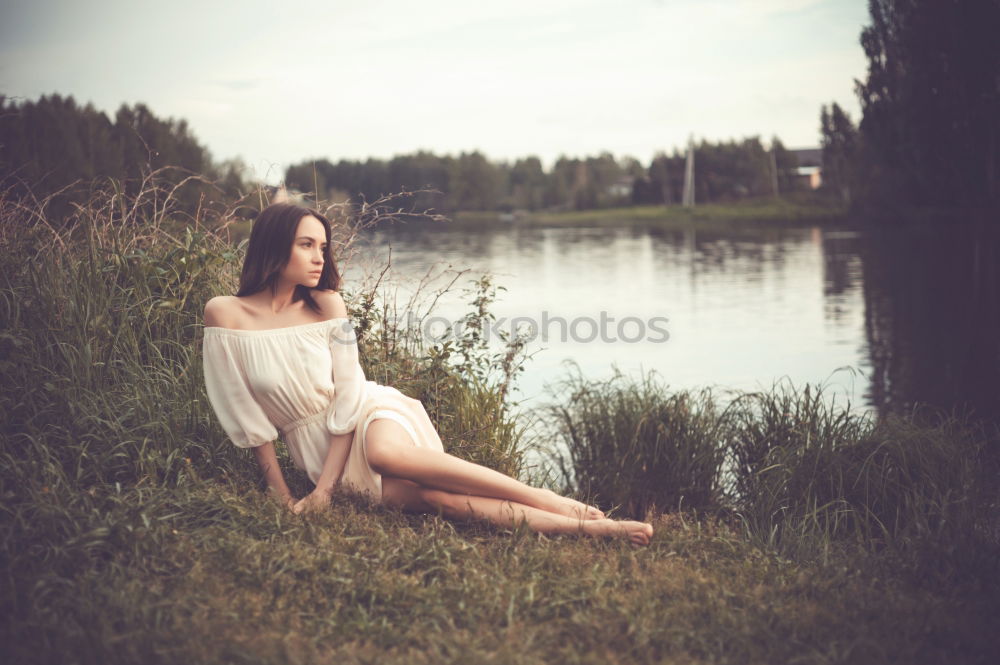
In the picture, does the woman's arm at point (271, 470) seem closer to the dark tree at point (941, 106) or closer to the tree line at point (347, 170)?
the tree line at point (347, 170)

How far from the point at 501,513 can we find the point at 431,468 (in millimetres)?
356

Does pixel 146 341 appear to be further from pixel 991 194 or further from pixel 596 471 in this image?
pixel 991 194

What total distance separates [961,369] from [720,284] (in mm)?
9791


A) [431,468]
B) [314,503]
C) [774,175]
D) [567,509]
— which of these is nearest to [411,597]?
[431,468]

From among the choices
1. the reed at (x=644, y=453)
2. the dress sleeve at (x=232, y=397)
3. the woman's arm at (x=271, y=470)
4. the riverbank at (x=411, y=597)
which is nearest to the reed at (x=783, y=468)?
the reed at (x=644, y=453)

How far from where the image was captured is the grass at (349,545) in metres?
2.43

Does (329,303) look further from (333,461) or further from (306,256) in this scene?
(333,461)

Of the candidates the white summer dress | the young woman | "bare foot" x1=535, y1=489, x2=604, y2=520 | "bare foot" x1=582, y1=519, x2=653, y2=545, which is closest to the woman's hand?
the young woman

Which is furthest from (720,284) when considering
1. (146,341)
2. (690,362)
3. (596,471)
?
(146,341)

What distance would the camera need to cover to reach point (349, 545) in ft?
9.93

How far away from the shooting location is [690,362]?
416 inches

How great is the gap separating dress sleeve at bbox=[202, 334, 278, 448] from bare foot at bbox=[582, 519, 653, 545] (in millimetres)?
1431

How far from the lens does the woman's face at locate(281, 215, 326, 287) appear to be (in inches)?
137

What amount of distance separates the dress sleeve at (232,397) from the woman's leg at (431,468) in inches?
19.5
